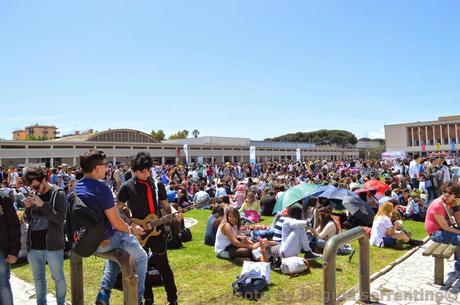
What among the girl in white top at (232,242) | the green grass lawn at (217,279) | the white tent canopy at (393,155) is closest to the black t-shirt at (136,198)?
the green grass lawn at (217,279)

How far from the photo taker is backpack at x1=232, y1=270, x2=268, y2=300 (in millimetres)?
5012

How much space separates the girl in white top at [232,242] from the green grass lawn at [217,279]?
18 cm

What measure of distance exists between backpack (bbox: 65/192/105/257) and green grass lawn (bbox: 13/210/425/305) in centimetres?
183

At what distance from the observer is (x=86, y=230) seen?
3.34m

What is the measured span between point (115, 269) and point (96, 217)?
0.96 metres

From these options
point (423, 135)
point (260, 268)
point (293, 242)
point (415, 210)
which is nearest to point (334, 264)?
point (260, 268)

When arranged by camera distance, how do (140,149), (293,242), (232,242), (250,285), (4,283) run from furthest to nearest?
(140,149) < (232,242) < (293,242) < (250,285) < (4,283)

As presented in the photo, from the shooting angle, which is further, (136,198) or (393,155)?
(393,155)

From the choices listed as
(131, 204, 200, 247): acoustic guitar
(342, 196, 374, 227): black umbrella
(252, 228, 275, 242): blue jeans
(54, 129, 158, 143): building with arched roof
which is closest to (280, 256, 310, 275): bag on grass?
(252, 228, 275, 242): blue jeans

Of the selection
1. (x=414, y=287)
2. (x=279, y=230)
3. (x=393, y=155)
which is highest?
(x=393, y=155)

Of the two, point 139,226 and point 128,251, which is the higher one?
point 139,226

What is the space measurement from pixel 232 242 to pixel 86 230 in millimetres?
3723

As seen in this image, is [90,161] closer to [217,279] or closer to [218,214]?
[217,279]

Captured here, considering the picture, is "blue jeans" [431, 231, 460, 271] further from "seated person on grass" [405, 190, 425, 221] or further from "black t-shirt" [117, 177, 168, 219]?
"seated person on grass" [405, 190, 425, 221]
